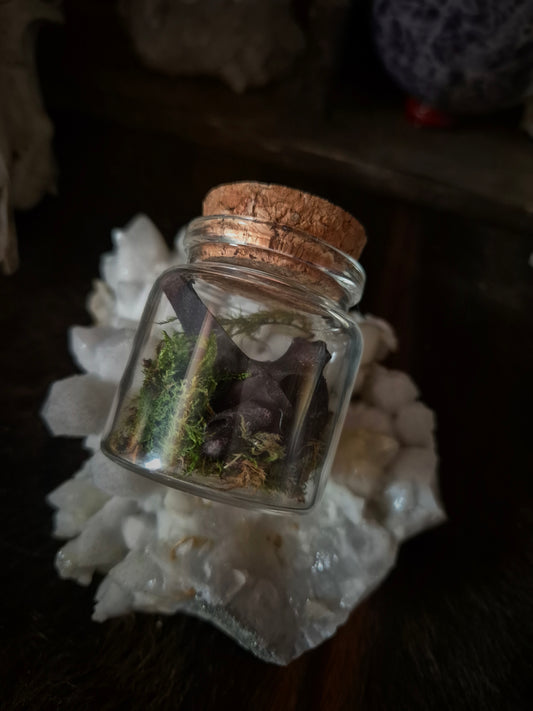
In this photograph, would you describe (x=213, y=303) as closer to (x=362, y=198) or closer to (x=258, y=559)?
(x=258, y=559)

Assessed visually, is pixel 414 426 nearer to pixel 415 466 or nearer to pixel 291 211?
pixel 415 466

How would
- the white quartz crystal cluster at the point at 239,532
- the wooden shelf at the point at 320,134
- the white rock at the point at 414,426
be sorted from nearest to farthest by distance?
the white quartz crystal cluster at the point at 239,532
the white rock at the point at 414,426
the wooden shelf at the point at 320,134

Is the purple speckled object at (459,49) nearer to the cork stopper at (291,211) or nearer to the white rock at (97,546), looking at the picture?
the cork stopper at (291,211)

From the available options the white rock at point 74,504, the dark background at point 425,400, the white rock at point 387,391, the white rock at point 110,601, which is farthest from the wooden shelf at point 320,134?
the white rock at point 110,601

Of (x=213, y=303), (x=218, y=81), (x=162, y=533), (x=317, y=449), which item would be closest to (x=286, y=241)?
(x=213, y=303)

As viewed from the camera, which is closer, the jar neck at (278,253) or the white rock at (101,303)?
the jar neck at (278,253)

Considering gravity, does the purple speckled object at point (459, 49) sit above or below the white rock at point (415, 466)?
above

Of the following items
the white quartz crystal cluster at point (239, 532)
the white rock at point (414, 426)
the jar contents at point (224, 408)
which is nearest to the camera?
the jar contents at point (224, 408)
